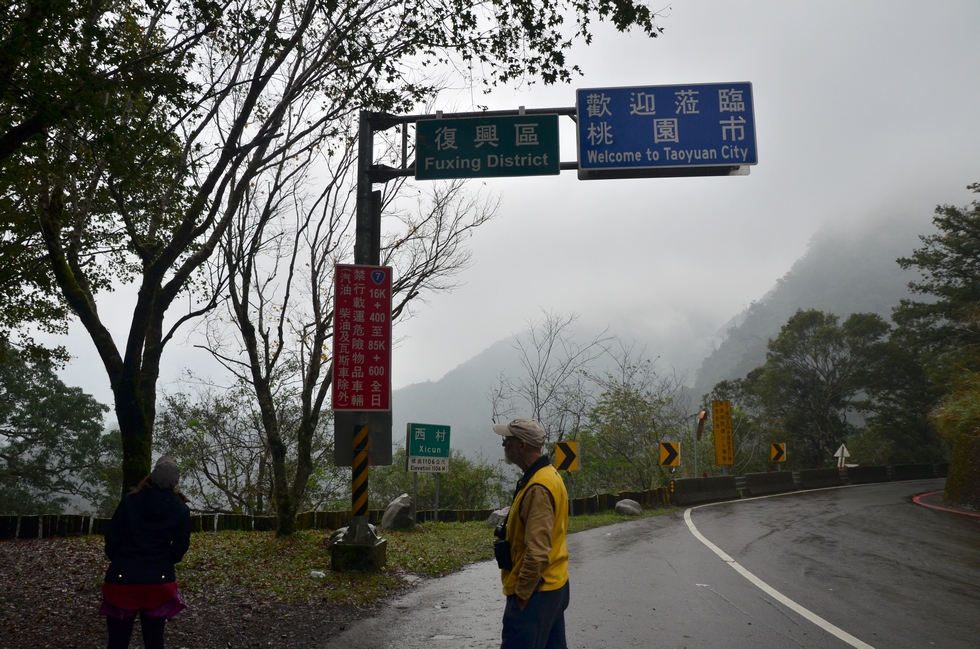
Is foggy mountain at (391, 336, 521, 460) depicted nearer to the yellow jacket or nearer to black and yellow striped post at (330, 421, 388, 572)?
black and yellow striped post at (330, 421, 388, 572)

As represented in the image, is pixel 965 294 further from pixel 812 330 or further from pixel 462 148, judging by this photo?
pixel 462 148

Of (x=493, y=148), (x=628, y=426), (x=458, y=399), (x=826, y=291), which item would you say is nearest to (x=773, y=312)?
(x=826, y=291)

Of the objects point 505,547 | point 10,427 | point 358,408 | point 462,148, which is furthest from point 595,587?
point 10,427

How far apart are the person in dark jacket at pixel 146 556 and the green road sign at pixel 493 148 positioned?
5608mm

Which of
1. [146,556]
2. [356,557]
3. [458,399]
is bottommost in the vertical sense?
[356,557]

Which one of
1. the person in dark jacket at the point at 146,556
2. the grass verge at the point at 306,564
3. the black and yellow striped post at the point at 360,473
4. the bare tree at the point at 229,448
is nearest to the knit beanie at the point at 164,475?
the person in dark jacket at the point at 146,556

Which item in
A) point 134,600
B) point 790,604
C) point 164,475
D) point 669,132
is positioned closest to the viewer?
point 134,600

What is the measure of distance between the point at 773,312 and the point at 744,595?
148 meters

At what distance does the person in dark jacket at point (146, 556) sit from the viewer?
419 centimetres

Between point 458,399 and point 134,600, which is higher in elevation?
point 458,399

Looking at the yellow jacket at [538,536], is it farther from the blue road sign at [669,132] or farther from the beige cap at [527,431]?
the blue road sign at [669,132]

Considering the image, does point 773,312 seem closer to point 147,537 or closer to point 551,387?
point 551,387

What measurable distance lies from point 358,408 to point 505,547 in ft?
19.9

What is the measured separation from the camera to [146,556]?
4.23 m
